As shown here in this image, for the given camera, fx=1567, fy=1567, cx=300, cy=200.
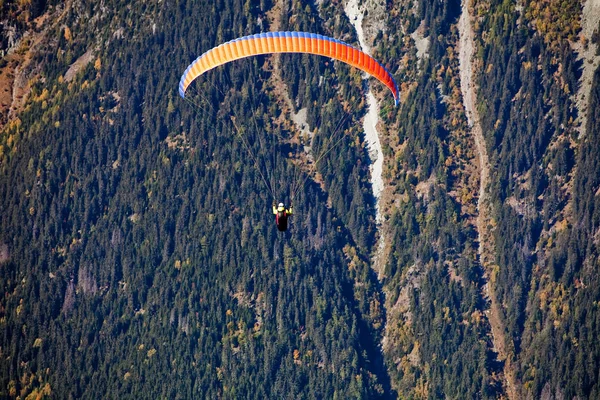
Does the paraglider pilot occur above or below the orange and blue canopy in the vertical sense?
below

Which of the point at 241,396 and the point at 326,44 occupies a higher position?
the point at 326,44

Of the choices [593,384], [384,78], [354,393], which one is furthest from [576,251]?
[384,78]

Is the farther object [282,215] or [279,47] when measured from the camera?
[279,47]

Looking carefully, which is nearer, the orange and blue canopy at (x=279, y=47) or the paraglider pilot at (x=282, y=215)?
the paraglider pilot at (x=282, y=215)

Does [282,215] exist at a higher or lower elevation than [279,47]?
lower

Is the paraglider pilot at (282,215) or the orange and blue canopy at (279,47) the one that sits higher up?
the orange and blue canopy at (279,47)

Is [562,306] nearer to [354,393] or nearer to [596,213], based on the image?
[596,213]

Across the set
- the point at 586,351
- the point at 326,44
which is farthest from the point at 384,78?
the point at 586,351

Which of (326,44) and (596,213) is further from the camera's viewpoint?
(596,213)

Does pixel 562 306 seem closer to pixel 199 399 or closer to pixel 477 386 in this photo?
pixel 477 386

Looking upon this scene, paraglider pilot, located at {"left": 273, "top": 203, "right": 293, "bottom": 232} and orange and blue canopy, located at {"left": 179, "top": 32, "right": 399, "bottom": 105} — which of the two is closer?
paraglider pilot, located at {"left": 273, "top": 203, "right": 293, "bottom": 232}
